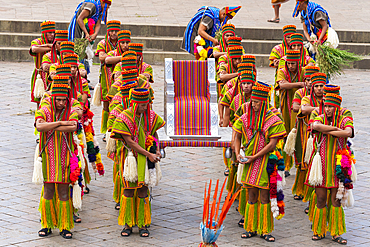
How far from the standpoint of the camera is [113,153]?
27.5 ft

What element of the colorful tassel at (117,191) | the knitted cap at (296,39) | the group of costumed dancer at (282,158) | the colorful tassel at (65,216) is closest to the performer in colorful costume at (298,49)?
the knitted cap at (296,39)

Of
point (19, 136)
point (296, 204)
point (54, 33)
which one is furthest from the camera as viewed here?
point (19, 136)

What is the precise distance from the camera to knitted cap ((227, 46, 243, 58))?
9.56 metres

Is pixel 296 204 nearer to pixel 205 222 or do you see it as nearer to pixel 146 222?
pixel 146 222

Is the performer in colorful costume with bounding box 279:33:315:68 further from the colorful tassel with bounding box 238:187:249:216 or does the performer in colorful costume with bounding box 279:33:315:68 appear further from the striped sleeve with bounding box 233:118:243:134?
the colorful tassel with bounding box 238:187:249:216

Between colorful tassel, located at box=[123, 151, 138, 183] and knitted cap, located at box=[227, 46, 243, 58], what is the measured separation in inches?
108

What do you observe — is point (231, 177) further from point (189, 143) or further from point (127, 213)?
point (127, 213)

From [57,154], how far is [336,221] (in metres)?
3.33

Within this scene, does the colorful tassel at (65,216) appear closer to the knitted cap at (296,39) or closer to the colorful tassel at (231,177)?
the colorful tassel at (231,177)

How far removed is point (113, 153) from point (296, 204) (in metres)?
2.58

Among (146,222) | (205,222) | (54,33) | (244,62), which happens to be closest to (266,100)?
(244,62)

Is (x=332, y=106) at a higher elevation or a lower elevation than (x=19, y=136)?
higher

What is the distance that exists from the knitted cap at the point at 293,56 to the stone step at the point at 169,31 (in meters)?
7.08

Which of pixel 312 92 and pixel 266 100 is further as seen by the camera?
pixel 312 92
